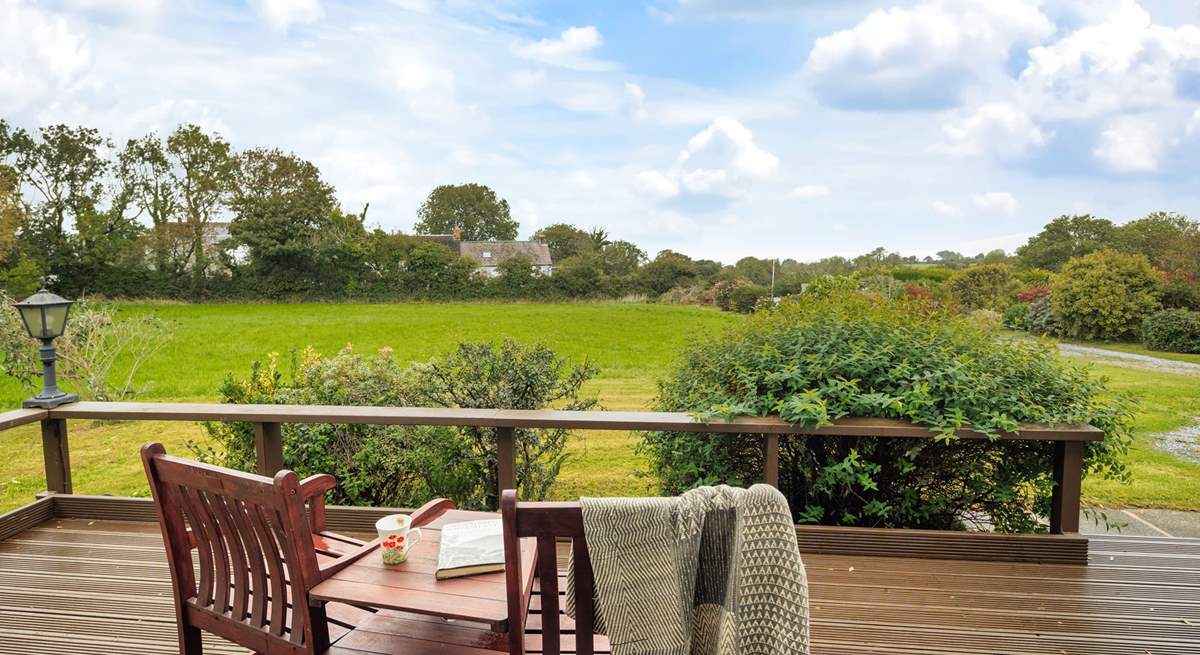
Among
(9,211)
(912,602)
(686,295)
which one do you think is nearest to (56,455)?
(912,602)

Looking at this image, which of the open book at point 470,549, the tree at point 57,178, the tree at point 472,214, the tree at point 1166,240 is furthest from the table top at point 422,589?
the tree at point 472,214

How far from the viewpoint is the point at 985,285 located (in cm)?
1211

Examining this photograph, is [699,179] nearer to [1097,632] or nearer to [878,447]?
[878,447]

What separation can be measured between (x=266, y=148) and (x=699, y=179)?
1818 centimetres

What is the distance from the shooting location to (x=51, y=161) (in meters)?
17.8

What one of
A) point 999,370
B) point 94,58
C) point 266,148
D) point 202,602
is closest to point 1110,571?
point 999,370

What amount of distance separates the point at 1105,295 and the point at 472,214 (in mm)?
32419

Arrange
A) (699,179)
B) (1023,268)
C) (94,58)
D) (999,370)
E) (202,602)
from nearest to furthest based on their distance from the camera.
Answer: (202,602), (999,370), (94,58), (699,179), (1023,268)

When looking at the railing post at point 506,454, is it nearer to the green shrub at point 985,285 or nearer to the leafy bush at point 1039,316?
the green shrub at point 985,285

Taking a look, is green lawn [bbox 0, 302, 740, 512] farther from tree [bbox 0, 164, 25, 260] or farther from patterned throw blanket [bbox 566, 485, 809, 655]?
tree [bbox 0, 164, 25, 260]

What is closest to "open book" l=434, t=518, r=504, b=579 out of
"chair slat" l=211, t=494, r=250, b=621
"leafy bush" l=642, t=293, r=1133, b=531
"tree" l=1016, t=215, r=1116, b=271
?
"chair slat" l=211, t=494, r=250, b=621

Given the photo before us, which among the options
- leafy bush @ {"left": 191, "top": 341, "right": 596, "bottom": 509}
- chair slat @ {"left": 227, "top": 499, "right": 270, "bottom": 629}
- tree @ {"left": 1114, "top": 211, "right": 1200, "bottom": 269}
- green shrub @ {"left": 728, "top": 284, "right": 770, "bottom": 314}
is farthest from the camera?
green shrub @ {"left": 728, "top": 284, "right": 770, "bottom": 314}

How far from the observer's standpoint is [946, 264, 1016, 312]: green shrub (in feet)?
38.6

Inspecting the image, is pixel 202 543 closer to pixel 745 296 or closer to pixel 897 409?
pixel 897 409
